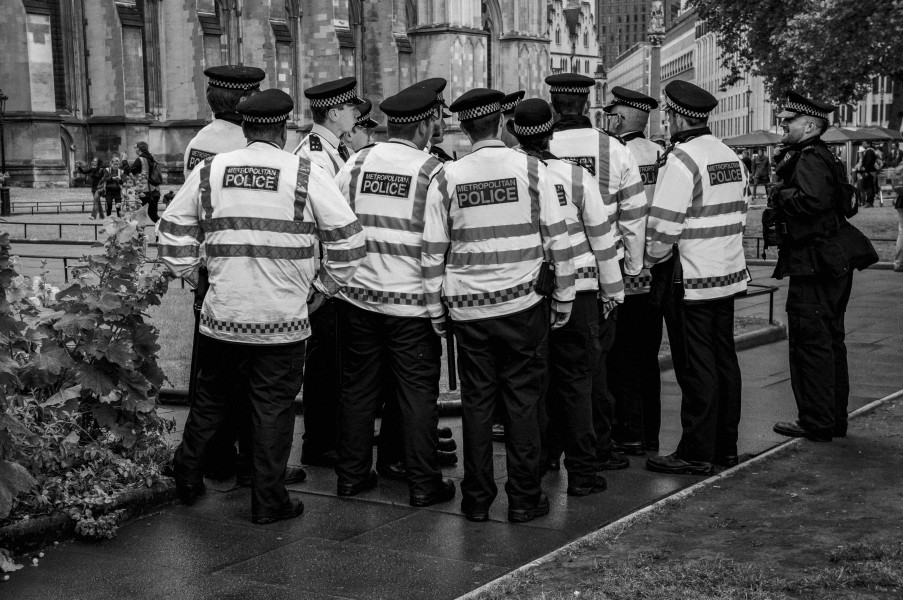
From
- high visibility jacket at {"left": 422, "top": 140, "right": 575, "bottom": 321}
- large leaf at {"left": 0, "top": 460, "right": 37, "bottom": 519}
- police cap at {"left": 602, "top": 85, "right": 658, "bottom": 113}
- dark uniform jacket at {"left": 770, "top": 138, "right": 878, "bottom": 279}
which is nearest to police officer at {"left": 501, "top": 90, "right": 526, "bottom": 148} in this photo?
high visibility jacket at {"left": 422, "top": 140, "right": 575, "bottom": 321}

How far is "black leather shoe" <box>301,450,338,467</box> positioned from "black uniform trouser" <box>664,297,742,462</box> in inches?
83.0

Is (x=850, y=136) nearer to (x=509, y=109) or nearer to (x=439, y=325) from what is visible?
(x=509, y=109)

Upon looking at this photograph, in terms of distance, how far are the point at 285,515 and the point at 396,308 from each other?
1.25 metres

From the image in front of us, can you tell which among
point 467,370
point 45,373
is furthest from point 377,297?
point 45,373

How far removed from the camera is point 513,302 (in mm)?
5992

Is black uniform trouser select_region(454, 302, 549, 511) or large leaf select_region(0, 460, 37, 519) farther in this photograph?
black uniform trouser select_region(454, 302, 549, 511)

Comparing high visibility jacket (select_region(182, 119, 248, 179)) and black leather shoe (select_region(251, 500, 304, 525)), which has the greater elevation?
high visibility jacket (select_region(182, 119, 248, 179))

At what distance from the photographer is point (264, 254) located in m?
5.96

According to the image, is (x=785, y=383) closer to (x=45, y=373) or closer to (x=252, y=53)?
(x=45, y=373)

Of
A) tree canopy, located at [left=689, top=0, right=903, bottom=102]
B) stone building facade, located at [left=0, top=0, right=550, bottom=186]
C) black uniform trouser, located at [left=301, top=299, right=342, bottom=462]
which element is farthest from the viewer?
stone building facade, located at [left=0, top=0, right=550, bottom=186]

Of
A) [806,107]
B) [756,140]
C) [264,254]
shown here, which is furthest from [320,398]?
[756,140]

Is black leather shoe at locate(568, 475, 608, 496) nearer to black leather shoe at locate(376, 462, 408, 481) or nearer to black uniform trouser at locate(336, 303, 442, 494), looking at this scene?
black uniform trouser at locate(336, 303, 442, 494)

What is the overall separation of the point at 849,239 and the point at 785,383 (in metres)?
2.47

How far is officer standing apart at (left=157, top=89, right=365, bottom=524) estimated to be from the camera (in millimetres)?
5949
